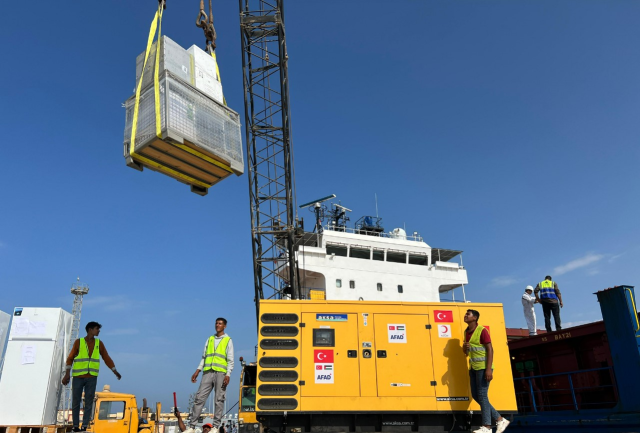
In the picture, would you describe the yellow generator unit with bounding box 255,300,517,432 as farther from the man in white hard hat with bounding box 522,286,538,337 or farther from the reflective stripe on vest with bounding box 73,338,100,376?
the man in white hard hat with bounding box 522,286,538,337

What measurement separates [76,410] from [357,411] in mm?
4296

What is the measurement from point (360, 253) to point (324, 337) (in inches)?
584

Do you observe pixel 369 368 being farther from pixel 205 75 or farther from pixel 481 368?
pixel 205 75

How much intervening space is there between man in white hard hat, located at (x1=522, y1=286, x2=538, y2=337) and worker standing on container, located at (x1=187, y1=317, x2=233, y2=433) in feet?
28.3

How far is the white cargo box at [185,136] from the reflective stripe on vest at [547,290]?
7.96m

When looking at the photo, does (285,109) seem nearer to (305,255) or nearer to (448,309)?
(305,255)

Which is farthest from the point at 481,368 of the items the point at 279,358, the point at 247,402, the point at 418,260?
the point at 418,260

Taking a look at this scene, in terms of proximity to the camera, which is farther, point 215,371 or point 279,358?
point 279,358

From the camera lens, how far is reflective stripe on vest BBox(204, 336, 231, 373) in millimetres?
7214

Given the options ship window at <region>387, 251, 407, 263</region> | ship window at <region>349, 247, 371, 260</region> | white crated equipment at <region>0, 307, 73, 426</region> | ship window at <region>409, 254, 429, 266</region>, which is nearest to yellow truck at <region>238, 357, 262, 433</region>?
white crated equipment at <region>0, 307, 73, 426</region>

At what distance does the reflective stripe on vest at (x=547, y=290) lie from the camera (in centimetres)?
1166

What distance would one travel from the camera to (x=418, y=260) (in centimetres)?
2353

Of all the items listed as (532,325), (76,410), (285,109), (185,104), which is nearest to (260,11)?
(285,109)

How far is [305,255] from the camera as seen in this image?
20812 millimetres
